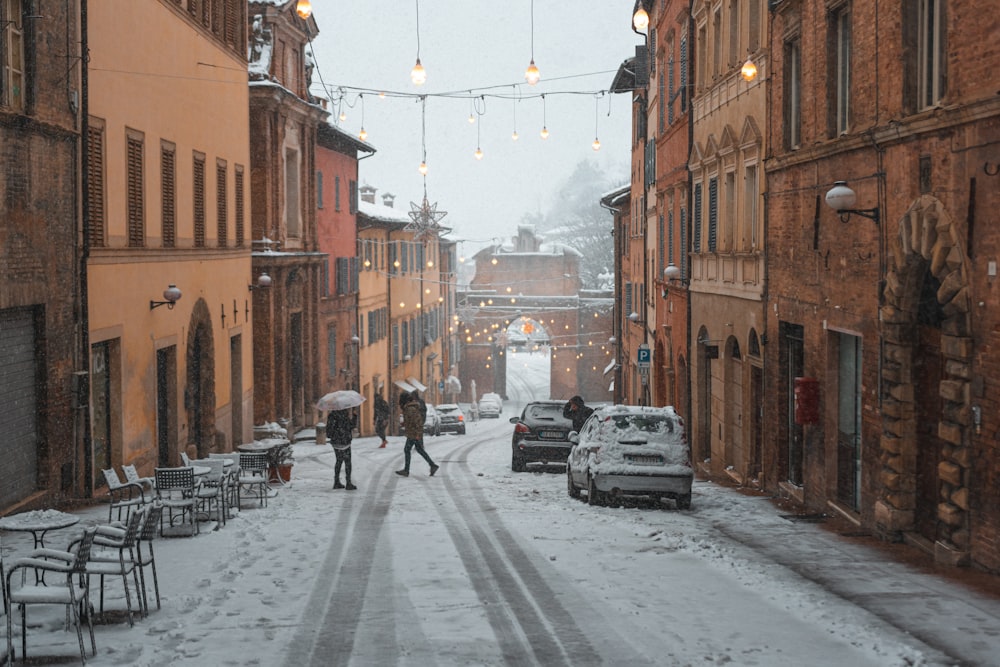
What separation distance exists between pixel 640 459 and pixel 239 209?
15253 millimetres

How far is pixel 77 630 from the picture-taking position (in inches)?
317

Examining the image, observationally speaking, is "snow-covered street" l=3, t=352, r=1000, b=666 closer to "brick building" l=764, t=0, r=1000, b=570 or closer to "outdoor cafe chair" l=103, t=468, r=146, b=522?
"outdoor cafe chair" l=103, t=468, r=146, b=522

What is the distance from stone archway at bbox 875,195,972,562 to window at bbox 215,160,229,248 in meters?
16.5

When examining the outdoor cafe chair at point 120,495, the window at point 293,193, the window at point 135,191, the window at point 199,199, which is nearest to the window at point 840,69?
the outdoor cafe chair at point 120,495

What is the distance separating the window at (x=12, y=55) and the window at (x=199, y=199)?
943 cm

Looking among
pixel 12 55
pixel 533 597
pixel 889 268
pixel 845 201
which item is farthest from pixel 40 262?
pixel 889 268

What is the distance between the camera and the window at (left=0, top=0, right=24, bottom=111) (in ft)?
46.8

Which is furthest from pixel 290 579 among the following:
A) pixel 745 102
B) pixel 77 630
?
pixel 745 102

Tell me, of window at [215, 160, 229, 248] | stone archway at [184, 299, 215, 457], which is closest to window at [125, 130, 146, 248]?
stone archway at [184, 299, 215, 457]

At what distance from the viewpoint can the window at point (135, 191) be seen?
19672 millimetres

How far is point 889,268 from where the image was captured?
13680mm

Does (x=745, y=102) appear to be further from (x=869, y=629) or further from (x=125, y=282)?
(x=869, y=629)

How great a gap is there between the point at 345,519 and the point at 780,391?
721 cm

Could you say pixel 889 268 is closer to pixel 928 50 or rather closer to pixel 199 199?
pixel 928 50
